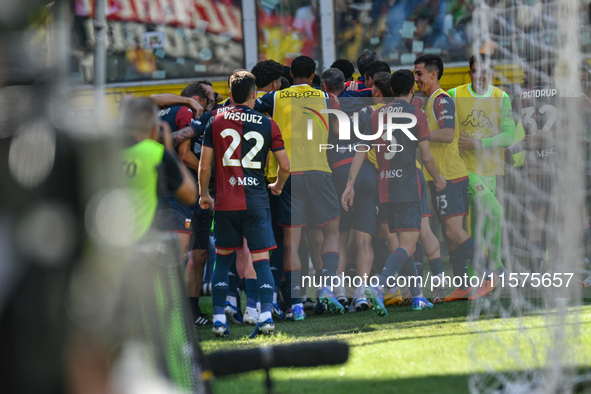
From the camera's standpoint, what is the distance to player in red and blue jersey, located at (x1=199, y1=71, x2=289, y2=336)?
4.63m

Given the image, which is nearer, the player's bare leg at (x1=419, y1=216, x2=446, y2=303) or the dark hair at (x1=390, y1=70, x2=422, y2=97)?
the dark hair at (x1=390, y1=70, x2=422, y2=97)

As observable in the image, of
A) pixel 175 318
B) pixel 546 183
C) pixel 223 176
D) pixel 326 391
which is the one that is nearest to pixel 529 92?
pixel 546 183

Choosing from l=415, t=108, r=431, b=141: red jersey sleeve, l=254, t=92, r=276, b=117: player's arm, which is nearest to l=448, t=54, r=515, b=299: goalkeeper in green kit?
l=415, t=108, r=431, b=141: red jersey sleeve

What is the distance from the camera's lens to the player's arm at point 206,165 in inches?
185

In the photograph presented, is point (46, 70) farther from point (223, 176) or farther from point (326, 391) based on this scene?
point (223, 176)

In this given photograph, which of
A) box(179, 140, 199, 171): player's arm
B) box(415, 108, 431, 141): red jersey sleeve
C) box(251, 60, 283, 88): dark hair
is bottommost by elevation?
box(179, 140, 199, 171): player's arm

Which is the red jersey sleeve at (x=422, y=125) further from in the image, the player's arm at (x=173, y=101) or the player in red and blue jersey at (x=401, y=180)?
the player's arm at (x=173, y=101)

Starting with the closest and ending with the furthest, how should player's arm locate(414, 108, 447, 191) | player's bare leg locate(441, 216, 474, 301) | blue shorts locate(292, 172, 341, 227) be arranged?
blue shorts locate(292, 172, 341, 227) < player's arm locate(414, 108, 447, 191) < player's bare leg locate(441, 216, 474, 301)

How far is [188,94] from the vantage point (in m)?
5.91

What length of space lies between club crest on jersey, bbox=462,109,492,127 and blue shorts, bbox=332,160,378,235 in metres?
0.97

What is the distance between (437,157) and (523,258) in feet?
8.99

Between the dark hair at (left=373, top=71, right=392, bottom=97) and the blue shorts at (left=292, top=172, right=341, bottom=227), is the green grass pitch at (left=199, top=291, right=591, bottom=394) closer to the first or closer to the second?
the blue shorts at (left=292, top=172, right=341, bottom=227)

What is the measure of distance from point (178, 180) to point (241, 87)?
1.94 metres

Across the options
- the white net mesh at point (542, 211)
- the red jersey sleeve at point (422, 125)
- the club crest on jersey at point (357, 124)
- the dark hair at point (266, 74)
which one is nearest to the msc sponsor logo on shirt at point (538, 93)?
the white net mesh at point (542, 211)
